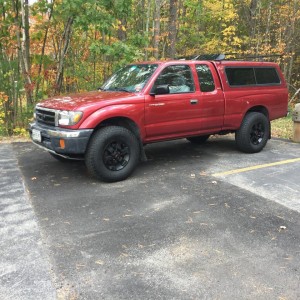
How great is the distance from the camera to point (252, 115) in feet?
22.6

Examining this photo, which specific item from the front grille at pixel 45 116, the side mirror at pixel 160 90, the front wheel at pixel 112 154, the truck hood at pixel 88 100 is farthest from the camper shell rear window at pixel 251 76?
the front grille at pixel 45 116

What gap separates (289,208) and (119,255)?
231cm

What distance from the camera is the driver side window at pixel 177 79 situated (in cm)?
577

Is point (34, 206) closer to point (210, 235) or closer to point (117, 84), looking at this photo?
point (210, 235)

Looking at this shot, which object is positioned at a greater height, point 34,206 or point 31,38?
point 31,38

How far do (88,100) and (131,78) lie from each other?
3.77ft

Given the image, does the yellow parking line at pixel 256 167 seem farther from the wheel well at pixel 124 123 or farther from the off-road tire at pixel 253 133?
the wheel well at pixel 124 123

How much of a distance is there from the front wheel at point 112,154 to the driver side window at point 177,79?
3.70 feet


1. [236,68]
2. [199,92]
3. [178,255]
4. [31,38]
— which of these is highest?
[31,38]

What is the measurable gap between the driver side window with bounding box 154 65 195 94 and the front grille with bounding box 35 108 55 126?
1763mm

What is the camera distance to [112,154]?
5191 mm

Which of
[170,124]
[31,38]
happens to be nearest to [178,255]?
[170,124]

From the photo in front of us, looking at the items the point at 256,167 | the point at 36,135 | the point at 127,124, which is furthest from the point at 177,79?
the point at 36,135

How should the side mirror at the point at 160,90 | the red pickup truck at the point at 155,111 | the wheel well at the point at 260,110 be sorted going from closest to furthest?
the red pickup truck at the point at 155,111 → the side mirror at the point at 160,90 → the wheel well at the point at 260,110
